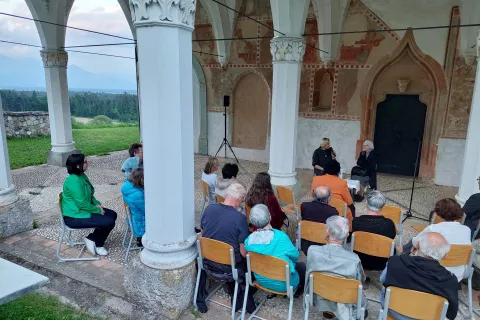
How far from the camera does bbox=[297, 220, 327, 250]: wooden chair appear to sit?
3.60 m

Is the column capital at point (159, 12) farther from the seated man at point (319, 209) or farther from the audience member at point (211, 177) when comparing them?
the audience member at point (211, 177)

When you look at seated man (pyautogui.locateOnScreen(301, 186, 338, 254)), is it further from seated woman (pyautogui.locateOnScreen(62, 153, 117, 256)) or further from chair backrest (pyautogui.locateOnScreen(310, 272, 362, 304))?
seated woman (pyautogui.locateOnScreen(62, 153, 117, 256))

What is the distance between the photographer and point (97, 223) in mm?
4332

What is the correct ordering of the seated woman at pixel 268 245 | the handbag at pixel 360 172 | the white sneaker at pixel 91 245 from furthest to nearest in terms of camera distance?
the handbag at pixel 360 172 → the white sneaker at pixel 91 245 → the seated woman at pixel 268 245

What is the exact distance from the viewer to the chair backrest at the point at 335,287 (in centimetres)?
254

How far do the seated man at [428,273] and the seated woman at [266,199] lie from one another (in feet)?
5.13

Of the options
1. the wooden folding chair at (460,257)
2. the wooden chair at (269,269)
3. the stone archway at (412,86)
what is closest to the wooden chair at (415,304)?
the wooden chair at (269,269)

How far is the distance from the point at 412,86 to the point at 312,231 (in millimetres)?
6575

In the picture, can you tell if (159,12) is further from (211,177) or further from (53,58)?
(53,58)

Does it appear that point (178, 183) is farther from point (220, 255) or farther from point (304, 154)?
point (304, 154)

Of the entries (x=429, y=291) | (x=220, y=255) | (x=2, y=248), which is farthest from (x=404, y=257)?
(x=2, y=248)

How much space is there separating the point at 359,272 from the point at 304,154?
729 centimetres

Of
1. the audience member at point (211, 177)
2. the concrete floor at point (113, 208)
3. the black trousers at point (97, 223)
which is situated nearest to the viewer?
the concrete floor at point (113, 208)

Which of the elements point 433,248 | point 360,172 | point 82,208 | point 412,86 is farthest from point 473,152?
point 82,208
